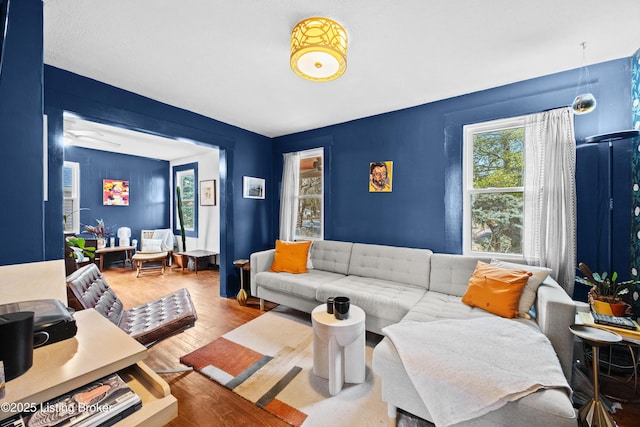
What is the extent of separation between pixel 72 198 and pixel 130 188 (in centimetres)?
103

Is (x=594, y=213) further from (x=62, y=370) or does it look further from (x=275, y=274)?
(x=62, y=370)

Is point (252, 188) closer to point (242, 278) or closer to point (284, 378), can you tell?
point (242, 278)

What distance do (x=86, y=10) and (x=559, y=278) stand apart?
13.8ft

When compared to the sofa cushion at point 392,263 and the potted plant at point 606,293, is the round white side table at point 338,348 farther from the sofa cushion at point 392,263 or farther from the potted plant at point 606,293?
the potted plant at point 606,293

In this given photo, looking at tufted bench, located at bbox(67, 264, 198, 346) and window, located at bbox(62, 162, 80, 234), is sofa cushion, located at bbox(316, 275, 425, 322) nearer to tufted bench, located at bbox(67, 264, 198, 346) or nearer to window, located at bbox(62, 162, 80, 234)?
tufted bench, located at bbox(67, 264, 198, 346)

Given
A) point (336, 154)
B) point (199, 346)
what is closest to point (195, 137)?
point (336, 154)

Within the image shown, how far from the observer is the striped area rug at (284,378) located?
5.38 ft

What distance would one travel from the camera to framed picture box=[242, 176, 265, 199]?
4.07 m

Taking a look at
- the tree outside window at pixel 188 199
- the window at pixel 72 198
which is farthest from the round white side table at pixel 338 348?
the window at pixel 72 198

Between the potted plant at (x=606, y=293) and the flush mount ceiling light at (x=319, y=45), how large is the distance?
2.47 metres

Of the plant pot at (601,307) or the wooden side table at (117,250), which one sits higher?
the plant pot at (601,307)

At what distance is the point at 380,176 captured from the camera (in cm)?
342

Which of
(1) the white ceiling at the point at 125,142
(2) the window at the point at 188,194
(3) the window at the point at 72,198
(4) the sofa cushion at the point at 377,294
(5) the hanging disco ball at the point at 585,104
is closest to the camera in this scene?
(5) the hanging disco ball at the point at 585,104

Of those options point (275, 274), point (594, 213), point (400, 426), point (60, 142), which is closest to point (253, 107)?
point (60, 142)
